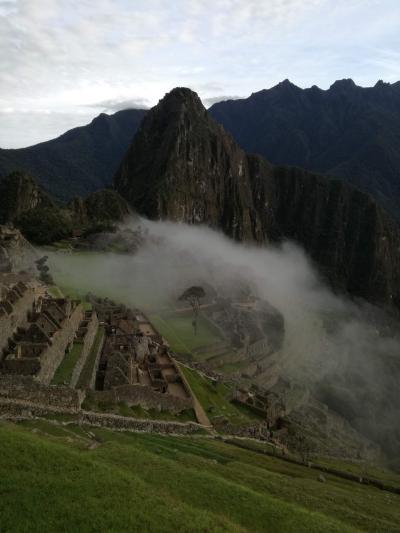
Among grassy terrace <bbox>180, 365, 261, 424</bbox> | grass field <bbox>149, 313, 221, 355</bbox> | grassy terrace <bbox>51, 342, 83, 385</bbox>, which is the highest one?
grassy terrace <bbox>51, 342, 83, 385</bbox>

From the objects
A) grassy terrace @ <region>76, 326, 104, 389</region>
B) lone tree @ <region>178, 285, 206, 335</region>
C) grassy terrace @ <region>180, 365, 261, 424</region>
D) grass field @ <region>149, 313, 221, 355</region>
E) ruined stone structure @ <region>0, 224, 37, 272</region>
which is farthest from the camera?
lone tree @ <region>178, 285, 206, 335</region>

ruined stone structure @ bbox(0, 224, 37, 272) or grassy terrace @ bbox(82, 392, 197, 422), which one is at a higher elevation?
ruined stone structure @ bbox(0, 224, 37, 272)

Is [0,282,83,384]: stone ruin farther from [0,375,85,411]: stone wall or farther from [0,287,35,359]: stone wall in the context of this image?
[0,375,85,411]: stone wall

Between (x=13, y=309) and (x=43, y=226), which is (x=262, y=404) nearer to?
(x=13, y=309)

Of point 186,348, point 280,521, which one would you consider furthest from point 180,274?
point 280,521

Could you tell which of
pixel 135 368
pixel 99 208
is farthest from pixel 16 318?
pixel 99 208

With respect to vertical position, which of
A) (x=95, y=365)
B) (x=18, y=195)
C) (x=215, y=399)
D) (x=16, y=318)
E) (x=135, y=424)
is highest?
(x=18, y=195)

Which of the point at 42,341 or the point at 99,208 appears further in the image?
the point at 99,208

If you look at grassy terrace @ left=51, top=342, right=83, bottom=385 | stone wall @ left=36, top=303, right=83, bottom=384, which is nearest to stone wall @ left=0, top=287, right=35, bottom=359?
stone wall @ left=36, top=303, right=83, bottom=384
